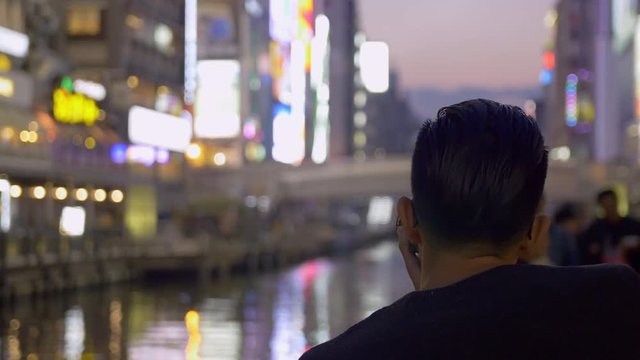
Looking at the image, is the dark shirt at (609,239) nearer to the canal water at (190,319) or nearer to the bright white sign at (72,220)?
the canal water at (190,319)

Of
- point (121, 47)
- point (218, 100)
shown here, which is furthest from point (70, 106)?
point (218, 100)

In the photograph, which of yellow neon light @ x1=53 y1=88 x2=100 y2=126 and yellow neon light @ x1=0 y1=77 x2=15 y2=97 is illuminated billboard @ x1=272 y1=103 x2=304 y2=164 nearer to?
yellow neon light @ x1=53 y1=88 x2=100 y2=126

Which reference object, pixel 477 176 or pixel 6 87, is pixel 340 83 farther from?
pixel 477 176

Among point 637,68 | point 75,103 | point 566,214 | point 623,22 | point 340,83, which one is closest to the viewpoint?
point 566,214

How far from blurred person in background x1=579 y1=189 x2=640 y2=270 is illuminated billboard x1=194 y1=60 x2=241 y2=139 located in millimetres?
99880

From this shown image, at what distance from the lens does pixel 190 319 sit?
82.1 feet

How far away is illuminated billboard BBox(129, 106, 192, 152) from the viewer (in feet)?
242

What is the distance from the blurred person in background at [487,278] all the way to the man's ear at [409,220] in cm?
2

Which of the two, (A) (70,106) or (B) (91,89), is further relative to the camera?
(B) (91,89)

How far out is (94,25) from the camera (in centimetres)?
6725

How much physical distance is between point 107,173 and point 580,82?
96.8 meters

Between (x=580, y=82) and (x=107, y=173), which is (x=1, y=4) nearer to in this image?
(x=107, y=173)

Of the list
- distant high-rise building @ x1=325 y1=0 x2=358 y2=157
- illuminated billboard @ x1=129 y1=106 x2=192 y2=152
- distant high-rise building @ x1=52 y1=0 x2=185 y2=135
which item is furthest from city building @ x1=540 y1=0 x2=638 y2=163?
distant high-rise building @ x1=52 y1=0 x2=185 y2=135

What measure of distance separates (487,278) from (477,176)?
0.53ft
